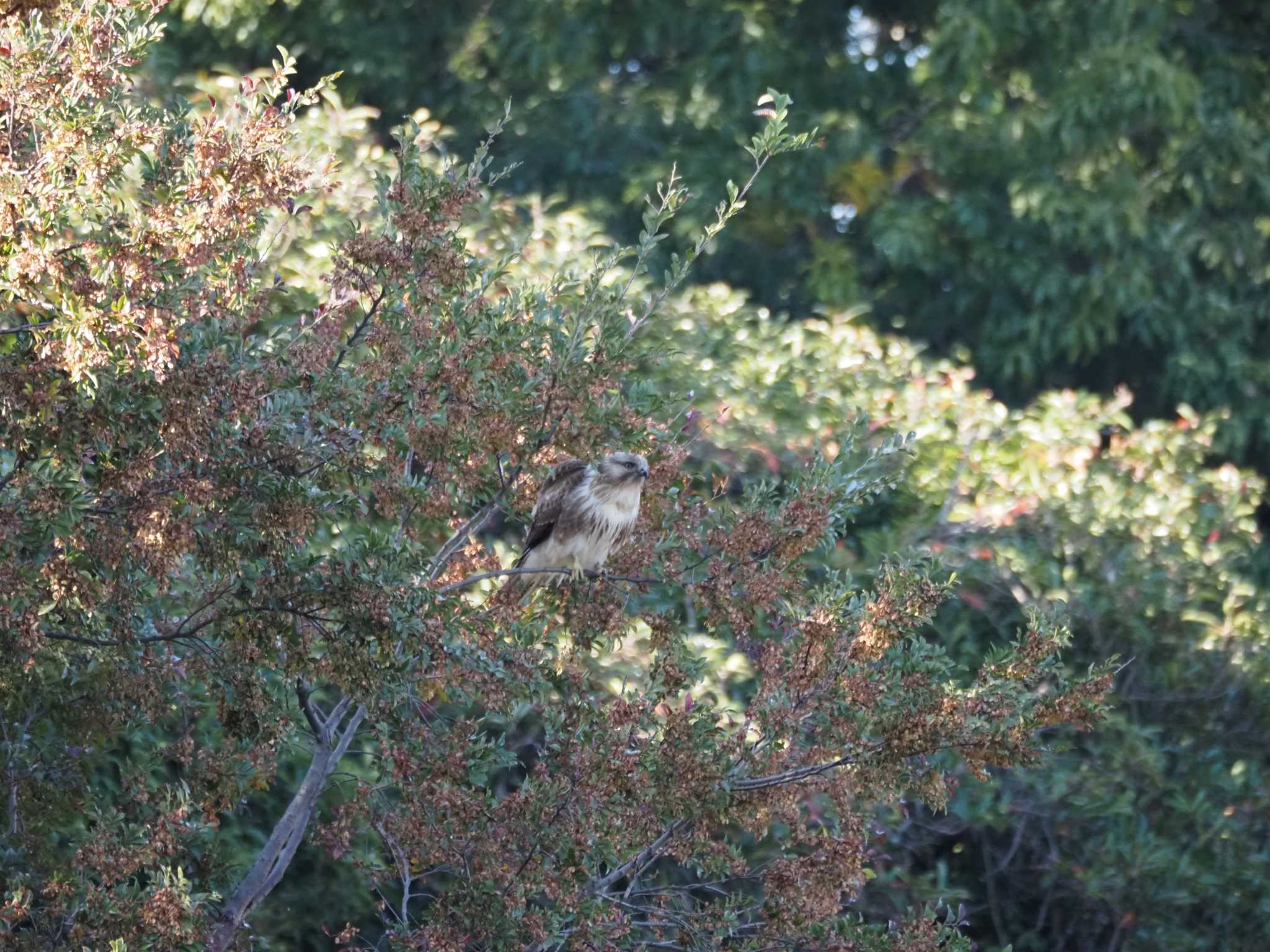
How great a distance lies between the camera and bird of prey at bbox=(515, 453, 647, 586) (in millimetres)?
6168

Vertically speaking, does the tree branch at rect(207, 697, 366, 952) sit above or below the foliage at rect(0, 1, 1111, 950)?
below

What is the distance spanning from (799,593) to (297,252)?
14.9 feet

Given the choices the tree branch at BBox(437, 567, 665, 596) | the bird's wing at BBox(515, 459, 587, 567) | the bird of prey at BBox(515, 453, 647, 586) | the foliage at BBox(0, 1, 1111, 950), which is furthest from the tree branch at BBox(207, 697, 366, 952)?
the bird's wing at BBox(515, 459, 587, 567)

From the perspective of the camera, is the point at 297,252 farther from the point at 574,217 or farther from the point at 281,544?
the point at 281,544

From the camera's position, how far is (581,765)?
4.95 metres

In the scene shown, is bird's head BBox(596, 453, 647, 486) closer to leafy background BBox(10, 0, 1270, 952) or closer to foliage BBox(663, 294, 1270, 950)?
leafy background BBox(10, 0, 1270, 952)

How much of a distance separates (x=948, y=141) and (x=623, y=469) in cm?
987

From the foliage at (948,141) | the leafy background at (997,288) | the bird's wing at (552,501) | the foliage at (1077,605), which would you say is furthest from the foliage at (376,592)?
the foliage at (948,141)

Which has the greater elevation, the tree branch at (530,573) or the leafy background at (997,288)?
the tree branch at (530,573)

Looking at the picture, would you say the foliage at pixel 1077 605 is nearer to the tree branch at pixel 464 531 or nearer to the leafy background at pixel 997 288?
the leafy background at pixel 997 288

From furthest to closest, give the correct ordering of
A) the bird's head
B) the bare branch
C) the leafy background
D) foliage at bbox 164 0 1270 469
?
foliage at bbox 164 0 1270 469, the leafy background, the bird's head, the bare branch

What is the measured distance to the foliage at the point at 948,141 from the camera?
14477 mm

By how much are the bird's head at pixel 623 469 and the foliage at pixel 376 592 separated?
0.11 meters

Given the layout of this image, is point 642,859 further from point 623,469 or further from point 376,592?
point 376,592
